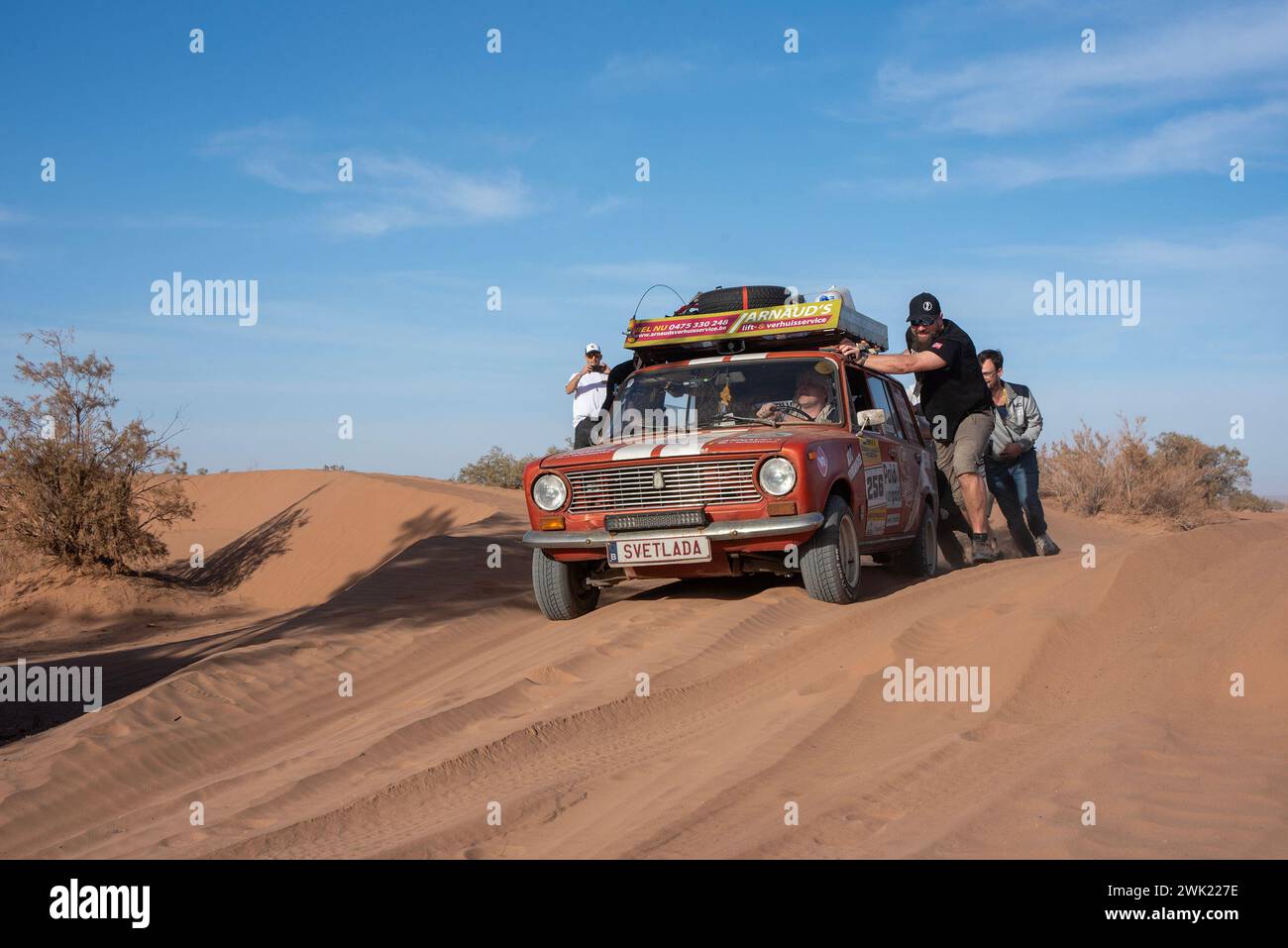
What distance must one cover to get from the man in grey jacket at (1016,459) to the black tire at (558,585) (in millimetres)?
5804

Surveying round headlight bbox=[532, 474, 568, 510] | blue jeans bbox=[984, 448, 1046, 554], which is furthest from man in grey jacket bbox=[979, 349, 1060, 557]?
round headlight bbox=[532, 474, 568, 510]

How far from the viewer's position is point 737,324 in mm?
9383

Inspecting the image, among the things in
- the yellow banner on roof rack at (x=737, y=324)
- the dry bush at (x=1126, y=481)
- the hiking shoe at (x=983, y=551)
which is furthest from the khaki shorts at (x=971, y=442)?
the dry bush at (x=1126, y=481)

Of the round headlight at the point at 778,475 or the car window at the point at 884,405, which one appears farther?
the car window at the point at 884,405

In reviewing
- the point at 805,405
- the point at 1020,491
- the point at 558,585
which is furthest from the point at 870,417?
the point at 1020,491

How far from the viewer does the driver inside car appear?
28.0 ft

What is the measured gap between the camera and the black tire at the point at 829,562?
742 cm

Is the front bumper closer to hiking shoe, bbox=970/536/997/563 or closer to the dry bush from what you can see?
hiking shoe, bbox=970/536/997/563

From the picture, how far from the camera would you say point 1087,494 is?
2041cm

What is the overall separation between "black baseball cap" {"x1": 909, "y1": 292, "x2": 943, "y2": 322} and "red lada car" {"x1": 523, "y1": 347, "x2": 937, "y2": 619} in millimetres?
1118

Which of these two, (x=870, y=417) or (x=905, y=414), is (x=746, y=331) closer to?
(x=870, y=417)

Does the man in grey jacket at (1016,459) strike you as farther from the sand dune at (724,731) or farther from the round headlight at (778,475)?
the round headlight at (778,475)
